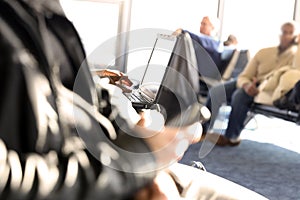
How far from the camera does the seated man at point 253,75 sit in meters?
3.39

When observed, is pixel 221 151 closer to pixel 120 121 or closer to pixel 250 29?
pixel 250 29

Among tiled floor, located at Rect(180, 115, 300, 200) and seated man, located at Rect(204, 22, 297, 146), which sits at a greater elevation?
seated man, located at Rect(204, 22, 297, 146)

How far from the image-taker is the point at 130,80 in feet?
2.80

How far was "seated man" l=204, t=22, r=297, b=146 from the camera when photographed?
3389 mm

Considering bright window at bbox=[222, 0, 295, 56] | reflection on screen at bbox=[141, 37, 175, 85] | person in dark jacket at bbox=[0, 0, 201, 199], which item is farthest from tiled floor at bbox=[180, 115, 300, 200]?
person in dark jacket at bbox=[0, 0, 201, 199]

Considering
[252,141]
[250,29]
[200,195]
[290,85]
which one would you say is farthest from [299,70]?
[200,195]

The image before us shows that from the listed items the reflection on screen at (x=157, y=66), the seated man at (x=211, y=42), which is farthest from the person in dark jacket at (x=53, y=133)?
the seated man at (x=211, y=42)

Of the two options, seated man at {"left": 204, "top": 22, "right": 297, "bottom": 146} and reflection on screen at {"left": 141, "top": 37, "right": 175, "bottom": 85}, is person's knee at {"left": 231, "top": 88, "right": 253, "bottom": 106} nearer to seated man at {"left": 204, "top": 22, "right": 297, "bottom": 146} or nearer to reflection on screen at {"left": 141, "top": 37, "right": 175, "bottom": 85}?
seated man at {"left": 204, "top": 22, "right": 297, "bottom": 146}

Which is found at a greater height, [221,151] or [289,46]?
[289,46]

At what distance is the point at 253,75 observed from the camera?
3564 millimetres

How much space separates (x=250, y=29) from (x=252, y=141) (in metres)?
1.43

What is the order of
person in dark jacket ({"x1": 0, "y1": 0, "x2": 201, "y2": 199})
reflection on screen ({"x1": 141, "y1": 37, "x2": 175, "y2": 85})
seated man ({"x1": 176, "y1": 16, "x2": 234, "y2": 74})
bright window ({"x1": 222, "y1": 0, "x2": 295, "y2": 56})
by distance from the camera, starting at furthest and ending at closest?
bright window ({"x1": 222, "y1": 0, "x2": 295, "y2": 56})
seated man ({"x1": 176, "y1": 16, "x2": 234, "y2": 74})
reflection on screen ({"x1": 141, "y1": 37, "x2": 175, "y2": 85})
person in dark jacket ({"x1": 0, "y1": 0, "x2": 201, "y2": 199})

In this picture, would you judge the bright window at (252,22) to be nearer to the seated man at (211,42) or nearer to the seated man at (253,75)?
the seated man at (211,42)

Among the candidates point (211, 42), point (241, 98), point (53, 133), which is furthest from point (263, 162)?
point (53, 133)
